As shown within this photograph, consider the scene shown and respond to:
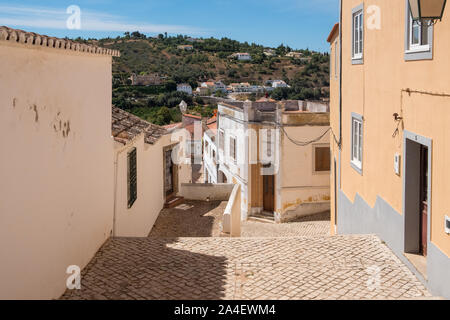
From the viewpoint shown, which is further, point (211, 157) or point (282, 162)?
point (211, 157)

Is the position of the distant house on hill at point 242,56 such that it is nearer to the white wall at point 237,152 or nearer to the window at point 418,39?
the white wall at point 237,152

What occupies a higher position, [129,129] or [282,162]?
[129,129]

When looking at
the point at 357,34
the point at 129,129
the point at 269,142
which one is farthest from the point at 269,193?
the point at 357,34

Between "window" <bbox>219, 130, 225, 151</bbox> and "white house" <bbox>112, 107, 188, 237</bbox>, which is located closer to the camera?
"white house" <bbox>112, 107, 188, 237</bbox>

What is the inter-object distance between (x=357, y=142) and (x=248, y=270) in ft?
16.5

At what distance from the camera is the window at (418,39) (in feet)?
20.6

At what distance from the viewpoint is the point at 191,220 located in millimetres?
13781

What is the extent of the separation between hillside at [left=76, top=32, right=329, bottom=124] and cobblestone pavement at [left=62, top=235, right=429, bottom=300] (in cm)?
5153

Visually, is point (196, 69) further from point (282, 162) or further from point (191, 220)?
point (191, 220)

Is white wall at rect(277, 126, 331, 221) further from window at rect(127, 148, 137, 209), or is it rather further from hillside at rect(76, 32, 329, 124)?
hillside at rect(76, 32, 329, 124)

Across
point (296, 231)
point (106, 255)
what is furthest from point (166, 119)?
point (106, 255)

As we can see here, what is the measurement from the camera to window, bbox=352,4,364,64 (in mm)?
10281

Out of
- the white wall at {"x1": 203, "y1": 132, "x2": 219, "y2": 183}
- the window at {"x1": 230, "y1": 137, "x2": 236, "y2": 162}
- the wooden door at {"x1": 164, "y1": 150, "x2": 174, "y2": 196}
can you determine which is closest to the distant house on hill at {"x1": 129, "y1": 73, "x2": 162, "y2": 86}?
the white wall at {"x1": 203, "y1": 132, "x2": 219, "y2": 183}
